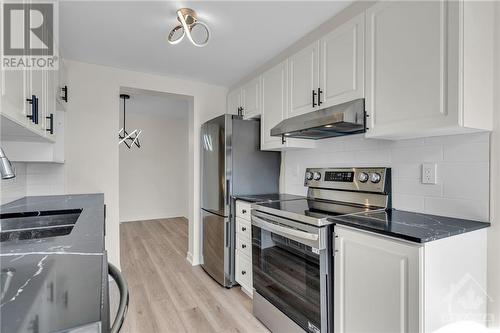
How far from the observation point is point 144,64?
9.22 ft

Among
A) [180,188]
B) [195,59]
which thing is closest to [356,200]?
[195,59]

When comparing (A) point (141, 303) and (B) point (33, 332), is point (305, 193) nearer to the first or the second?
(A) point (141, 303)

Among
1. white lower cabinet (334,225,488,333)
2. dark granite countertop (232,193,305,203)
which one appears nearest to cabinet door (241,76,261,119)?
dark granite countertop (232,193,305,203)

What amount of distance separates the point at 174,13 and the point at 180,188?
15.7ft

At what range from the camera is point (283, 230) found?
70.2 inches

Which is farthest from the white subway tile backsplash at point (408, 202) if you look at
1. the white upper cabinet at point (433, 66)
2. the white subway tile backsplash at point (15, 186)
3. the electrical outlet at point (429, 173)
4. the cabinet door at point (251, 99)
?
the white subway tile backsplash at point (15, 186)

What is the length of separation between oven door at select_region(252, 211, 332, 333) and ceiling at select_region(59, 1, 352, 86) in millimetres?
1519

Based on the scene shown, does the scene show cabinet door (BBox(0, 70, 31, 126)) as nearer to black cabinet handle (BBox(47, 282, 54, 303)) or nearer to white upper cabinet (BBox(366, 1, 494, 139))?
black cabinet handle (BBox(47, 282, 54, 303))

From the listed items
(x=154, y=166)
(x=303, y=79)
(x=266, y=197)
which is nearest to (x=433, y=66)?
(x=303, y=79)

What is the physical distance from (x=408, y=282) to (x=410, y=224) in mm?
320

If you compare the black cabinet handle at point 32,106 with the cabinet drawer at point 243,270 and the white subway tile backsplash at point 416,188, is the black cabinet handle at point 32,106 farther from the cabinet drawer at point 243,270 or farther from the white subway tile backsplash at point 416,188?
the white subway tile backsplash at point 416,188

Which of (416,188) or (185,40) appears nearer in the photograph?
(416,188)

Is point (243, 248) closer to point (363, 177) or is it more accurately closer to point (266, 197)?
point (266, 197)

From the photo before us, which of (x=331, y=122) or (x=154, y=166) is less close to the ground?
(x=331, y=122)
